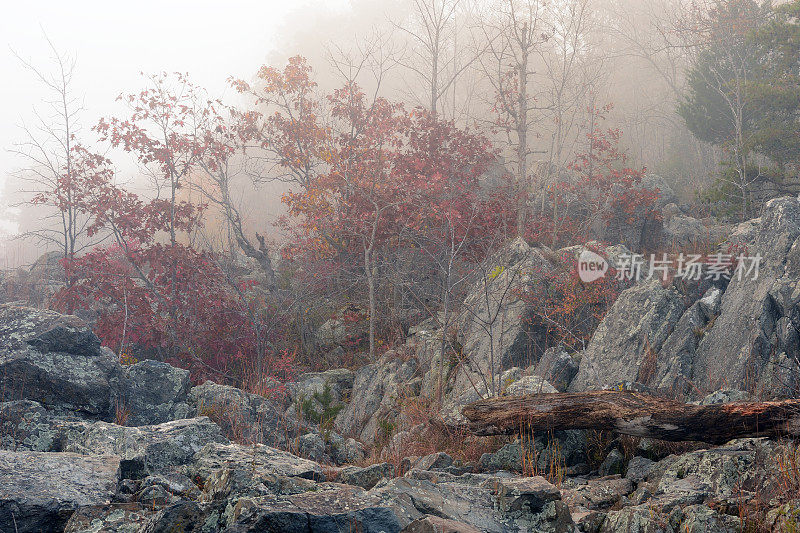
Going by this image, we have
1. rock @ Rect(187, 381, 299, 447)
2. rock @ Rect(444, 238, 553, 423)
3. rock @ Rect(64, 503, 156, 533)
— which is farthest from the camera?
rock @ Rect(444, 238, 553, 423)

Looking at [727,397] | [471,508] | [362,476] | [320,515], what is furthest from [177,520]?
[727,397]

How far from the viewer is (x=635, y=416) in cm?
471

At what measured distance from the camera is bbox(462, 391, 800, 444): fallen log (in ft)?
13.8

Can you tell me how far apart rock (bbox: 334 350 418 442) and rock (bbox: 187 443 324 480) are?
3860 millimetres

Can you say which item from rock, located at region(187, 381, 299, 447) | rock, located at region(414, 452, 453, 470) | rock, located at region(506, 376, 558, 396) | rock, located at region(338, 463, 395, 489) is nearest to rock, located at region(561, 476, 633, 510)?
rock, located at region(414, 452, 453, 470)

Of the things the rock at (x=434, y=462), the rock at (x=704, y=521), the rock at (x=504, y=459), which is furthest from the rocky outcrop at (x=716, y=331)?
the rock at (x=704, y=521)

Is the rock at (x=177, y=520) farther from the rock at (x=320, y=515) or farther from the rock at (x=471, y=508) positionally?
the rock at (x=471, y=508)

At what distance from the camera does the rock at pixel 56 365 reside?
A: 20.6 feet

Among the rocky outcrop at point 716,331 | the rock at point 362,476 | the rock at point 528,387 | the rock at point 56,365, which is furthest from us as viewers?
the rocky outcrop at point 716,331

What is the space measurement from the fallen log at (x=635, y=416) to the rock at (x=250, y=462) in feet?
6.35

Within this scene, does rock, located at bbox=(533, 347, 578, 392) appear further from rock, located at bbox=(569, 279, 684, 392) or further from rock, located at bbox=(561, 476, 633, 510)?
rock, located at bbox=(561, 476, 633, 510)

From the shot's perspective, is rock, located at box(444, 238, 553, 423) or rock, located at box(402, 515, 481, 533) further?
rock, located at box(444, 238, 553, 423)

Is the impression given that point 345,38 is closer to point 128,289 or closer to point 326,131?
point 326,131

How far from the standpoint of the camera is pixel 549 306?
9422 mm
